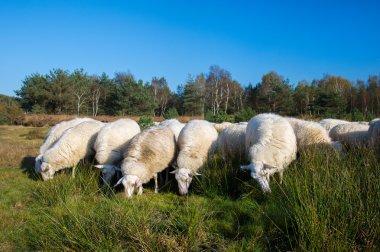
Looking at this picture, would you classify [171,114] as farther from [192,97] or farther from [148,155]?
[192,97]

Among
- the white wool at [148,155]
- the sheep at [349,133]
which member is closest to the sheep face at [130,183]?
the white wool at [148,155]

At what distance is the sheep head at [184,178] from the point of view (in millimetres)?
7840

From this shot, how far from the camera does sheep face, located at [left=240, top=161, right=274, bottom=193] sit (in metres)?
6.41

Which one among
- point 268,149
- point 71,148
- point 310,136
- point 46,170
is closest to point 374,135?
point 310,136

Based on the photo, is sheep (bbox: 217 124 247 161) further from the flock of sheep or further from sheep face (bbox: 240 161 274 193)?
sheep face (bbox: 240 161 274 193)

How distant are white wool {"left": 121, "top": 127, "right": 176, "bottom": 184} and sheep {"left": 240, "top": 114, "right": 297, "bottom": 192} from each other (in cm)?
241

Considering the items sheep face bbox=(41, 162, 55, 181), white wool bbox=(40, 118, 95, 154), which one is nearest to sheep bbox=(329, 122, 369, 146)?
sheep face bbox=(41, 162, 55, 181)

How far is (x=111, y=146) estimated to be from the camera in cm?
982

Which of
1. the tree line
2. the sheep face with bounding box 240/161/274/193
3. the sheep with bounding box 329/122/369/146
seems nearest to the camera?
the sheep face with bounding box 240/161/274/193

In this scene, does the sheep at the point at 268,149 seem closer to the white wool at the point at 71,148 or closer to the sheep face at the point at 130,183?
the sheep face at the point at 130,183

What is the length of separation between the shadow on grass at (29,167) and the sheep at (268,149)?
6.96 metres

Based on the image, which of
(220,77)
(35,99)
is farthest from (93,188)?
(220,77)

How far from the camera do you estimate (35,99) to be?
54.9 m

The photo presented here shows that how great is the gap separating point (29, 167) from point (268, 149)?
9.35m
